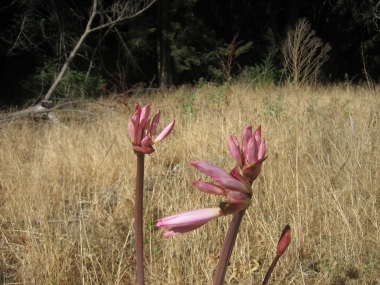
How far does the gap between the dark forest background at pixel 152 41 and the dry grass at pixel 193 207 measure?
183 inches

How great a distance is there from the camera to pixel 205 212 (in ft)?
2.12

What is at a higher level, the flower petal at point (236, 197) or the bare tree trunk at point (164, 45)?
the bare tree trunk at point (164, 45)

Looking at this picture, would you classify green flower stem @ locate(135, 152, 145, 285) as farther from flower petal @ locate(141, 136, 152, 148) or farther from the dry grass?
the dry grass

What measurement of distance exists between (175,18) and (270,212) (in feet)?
38.7

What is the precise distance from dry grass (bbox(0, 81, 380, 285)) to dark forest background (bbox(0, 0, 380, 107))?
465 centimetres

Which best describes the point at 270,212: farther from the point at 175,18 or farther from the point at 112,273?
the point at 175,18

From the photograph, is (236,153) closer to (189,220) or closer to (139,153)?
(189,220)

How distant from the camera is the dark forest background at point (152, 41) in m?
9.95

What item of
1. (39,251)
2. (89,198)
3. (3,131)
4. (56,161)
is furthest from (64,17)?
(39,251)

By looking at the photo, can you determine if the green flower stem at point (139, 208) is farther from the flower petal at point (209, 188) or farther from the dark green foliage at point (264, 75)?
the dark green foliage at point (264, 75)

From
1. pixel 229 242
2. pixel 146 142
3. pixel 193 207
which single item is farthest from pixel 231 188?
pixel 193 207

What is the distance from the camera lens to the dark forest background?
9953 mm

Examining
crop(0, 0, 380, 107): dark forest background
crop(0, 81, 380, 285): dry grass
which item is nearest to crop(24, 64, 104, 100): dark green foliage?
crop(0, 0, 380, 107): dark forest background

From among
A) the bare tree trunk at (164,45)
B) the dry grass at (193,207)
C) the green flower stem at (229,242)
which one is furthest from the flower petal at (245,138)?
the bare tree trunk at (164,45)
